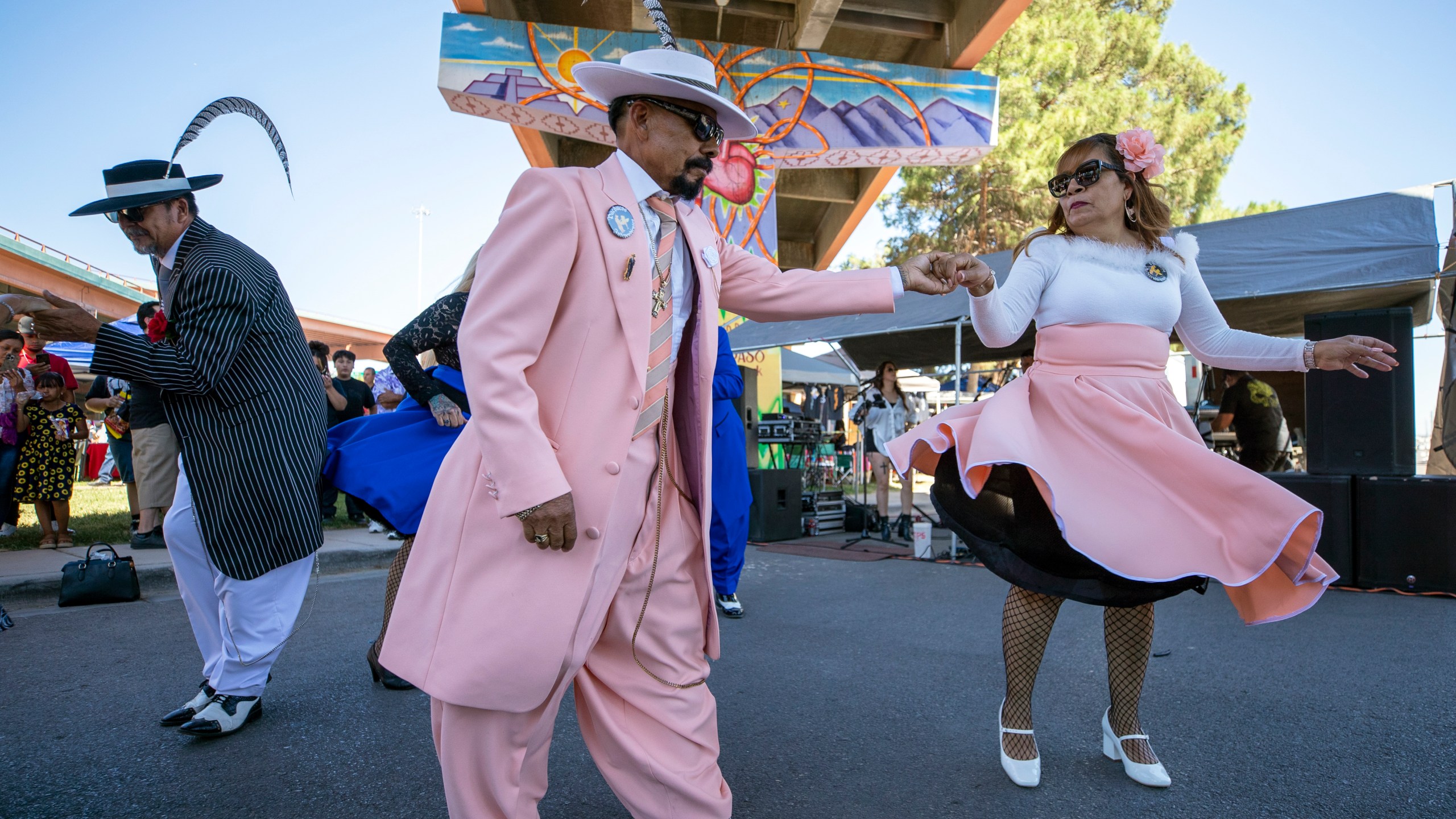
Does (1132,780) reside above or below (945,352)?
below

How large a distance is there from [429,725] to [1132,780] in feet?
8.00

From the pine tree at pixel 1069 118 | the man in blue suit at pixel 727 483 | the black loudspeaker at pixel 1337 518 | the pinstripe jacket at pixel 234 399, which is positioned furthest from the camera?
the pine tree at pixel 1069 118

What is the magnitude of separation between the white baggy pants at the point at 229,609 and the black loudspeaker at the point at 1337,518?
6.40 metres

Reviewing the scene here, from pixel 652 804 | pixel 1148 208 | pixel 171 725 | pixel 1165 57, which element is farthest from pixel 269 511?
pixel 1165 57

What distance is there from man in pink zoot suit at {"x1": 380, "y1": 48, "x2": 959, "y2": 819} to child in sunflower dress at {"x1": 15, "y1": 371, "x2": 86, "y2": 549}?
710cm

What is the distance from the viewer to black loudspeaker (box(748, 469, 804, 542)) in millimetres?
8633

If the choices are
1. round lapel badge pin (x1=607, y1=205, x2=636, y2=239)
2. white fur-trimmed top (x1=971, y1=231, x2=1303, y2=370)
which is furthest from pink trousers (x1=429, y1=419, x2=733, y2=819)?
white fur-trimmed top (x1=971, y1=231, x2=1303, y2=370)

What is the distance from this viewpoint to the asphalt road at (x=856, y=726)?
2369 millimetres

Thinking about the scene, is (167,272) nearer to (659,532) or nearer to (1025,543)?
(659,532)

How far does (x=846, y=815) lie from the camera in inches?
90.4

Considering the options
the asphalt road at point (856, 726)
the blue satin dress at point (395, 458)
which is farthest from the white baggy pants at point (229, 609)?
the blue satin dress at point (395, 458)

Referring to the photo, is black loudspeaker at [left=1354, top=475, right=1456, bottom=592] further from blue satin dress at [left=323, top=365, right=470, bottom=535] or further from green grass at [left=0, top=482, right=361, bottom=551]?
green grass at [left=0, top=482, right=361, bottom=551]

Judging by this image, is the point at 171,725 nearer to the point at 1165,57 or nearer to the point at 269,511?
the point at 269,511

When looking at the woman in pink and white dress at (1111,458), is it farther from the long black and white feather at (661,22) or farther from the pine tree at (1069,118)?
the pine tree at (1069,118)
